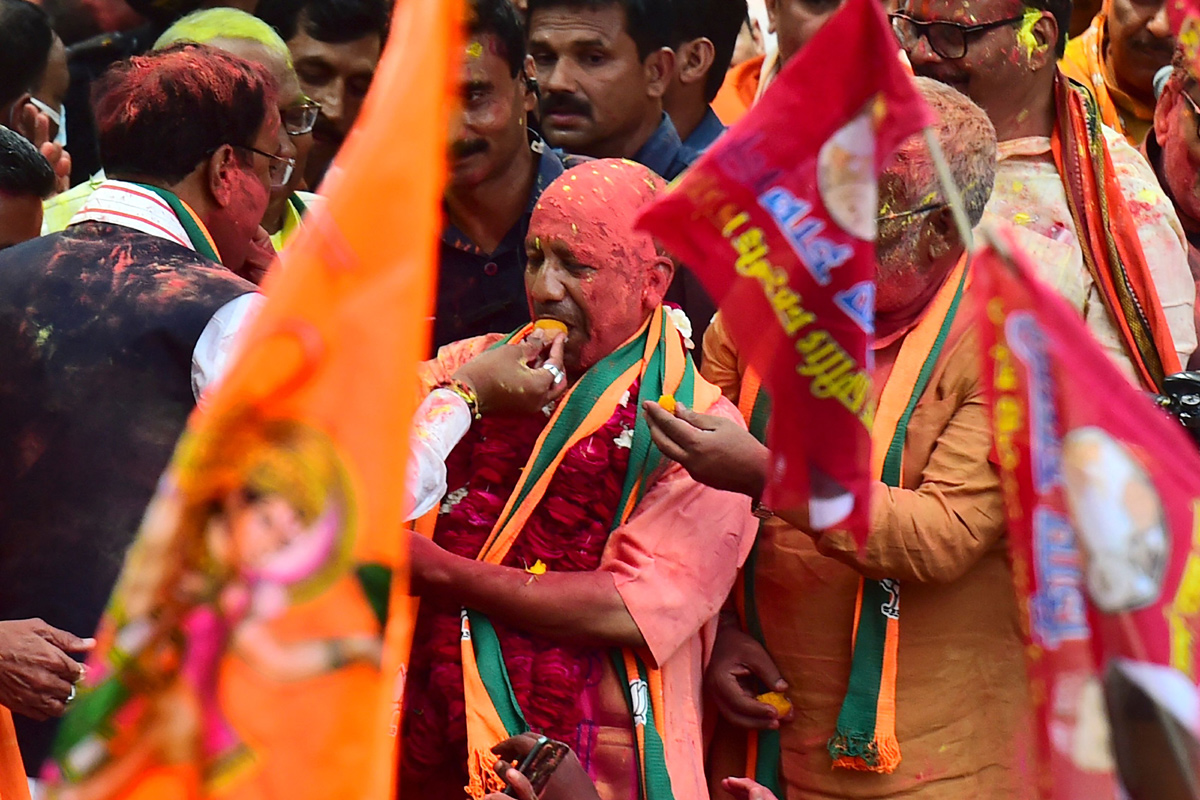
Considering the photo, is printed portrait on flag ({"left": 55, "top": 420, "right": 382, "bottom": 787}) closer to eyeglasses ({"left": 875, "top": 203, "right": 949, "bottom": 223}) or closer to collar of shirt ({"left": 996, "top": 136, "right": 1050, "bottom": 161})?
eyeglasses ({"left": 875, "top": 203, "right": 949, "bottom": 223})

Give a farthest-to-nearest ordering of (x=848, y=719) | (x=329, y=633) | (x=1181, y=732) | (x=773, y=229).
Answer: (x=848, y=719) → (x=773, y=229) → (x=1181, y=732) → (x=329, y=633)

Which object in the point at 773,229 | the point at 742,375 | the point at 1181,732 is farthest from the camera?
the point at 742,375

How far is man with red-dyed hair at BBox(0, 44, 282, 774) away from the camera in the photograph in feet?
10.5

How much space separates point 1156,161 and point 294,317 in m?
3.49

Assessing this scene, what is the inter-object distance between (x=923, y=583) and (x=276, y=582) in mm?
1862

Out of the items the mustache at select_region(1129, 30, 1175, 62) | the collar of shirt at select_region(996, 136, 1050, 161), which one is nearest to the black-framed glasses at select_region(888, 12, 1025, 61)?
the collar of shirt at select_region(996, 136, 1050, 161)

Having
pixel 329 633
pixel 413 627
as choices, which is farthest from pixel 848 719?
pixel 329 633

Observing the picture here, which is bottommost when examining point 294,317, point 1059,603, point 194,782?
point 194,782

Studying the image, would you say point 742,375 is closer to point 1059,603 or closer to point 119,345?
point 119,345

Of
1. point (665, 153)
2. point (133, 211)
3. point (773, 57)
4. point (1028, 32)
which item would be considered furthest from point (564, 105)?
point (133, 211)

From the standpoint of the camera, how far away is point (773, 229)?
285cm

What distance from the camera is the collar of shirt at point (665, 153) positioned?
491 cm

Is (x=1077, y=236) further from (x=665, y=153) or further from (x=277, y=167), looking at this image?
(x=277, y=167)

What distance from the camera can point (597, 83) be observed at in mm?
4992
